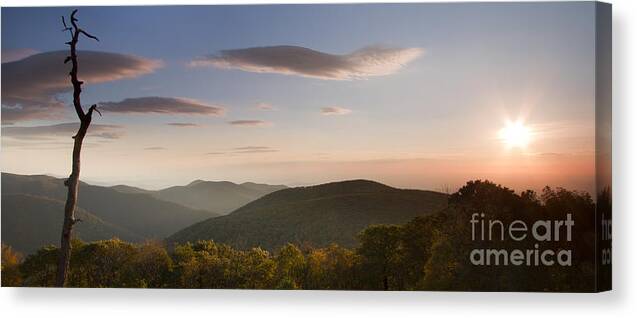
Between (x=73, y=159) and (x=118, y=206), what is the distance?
65cm

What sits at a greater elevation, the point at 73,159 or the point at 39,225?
the point at 73,159

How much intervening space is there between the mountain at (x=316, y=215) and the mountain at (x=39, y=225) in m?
0.76

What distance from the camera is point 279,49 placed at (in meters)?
10.7

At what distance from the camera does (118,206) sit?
10.9m

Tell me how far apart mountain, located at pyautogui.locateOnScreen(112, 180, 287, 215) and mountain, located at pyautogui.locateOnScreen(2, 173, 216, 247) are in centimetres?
9

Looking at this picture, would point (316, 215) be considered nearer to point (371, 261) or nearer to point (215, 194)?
point (371, 261)

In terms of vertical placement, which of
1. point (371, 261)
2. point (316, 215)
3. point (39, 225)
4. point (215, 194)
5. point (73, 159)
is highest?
point (73, 159)

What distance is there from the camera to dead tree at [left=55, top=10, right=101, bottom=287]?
1080cm

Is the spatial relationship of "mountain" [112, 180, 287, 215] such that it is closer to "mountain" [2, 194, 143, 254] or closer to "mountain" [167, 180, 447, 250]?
"mountain" [167, 180, 447, 250]

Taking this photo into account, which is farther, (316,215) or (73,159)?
(73,159)

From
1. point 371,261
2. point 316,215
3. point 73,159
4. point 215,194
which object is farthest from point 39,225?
point 371,261

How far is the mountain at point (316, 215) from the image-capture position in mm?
10562

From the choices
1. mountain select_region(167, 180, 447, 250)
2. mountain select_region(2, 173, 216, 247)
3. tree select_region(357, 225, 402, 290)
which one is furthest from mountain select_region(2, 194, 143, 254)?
tree select_region(357, 225, 402, 290)

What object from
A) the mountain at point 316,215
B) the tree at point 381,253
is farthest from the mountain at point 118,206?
the tree at point 381,253
